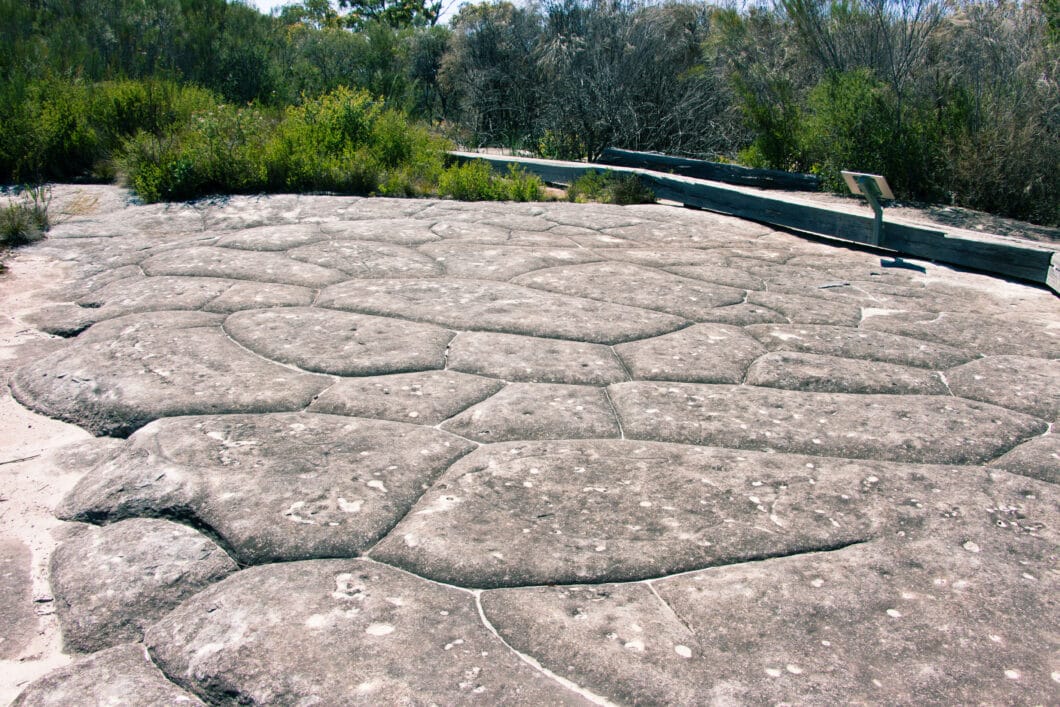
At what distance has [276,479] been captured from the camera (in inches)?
79.5

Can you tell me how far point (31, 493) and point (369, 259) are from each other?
2.23 meters

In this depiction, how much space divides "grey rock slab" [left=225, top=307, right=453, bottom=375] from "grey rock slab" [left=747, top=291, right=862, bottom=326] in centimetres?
149

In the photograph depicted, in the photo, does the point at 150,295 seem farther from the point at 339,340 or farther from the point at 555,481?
the point at 555,481

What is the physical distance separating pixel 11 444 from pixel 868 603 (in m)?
2.25

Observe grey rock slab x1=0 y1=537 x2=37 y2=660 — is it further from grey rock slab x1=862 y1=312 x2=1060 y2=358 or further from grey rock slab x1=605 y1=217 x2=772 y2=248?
grey rock slab x1=605 y1=217 x2=772 y2=248

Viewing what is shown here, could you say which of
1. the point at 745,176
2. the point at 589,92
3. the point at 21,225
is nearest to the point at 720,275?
the point at 745,176

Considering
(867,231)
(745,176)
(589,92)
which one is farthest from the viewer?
(589,92)

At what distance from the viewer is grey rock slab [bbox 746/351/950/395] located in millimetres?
2775

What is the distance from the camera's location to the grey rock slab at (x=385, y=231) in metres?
4.66

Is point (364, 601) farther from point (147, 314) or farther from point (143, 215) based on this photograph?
point (143, 215)

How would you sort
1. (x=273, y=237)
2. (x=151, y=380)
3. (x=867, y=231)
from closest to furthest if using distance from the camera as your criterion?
(x=151, y=380)
(x=273, y=237)
(x=867, y=231)

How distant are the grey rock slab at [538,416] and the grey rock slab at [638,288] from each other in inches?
41.6

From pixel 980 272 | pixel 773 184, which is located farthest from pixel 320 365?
pixel 773 184

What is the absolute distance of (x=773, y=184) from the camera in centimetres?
767
